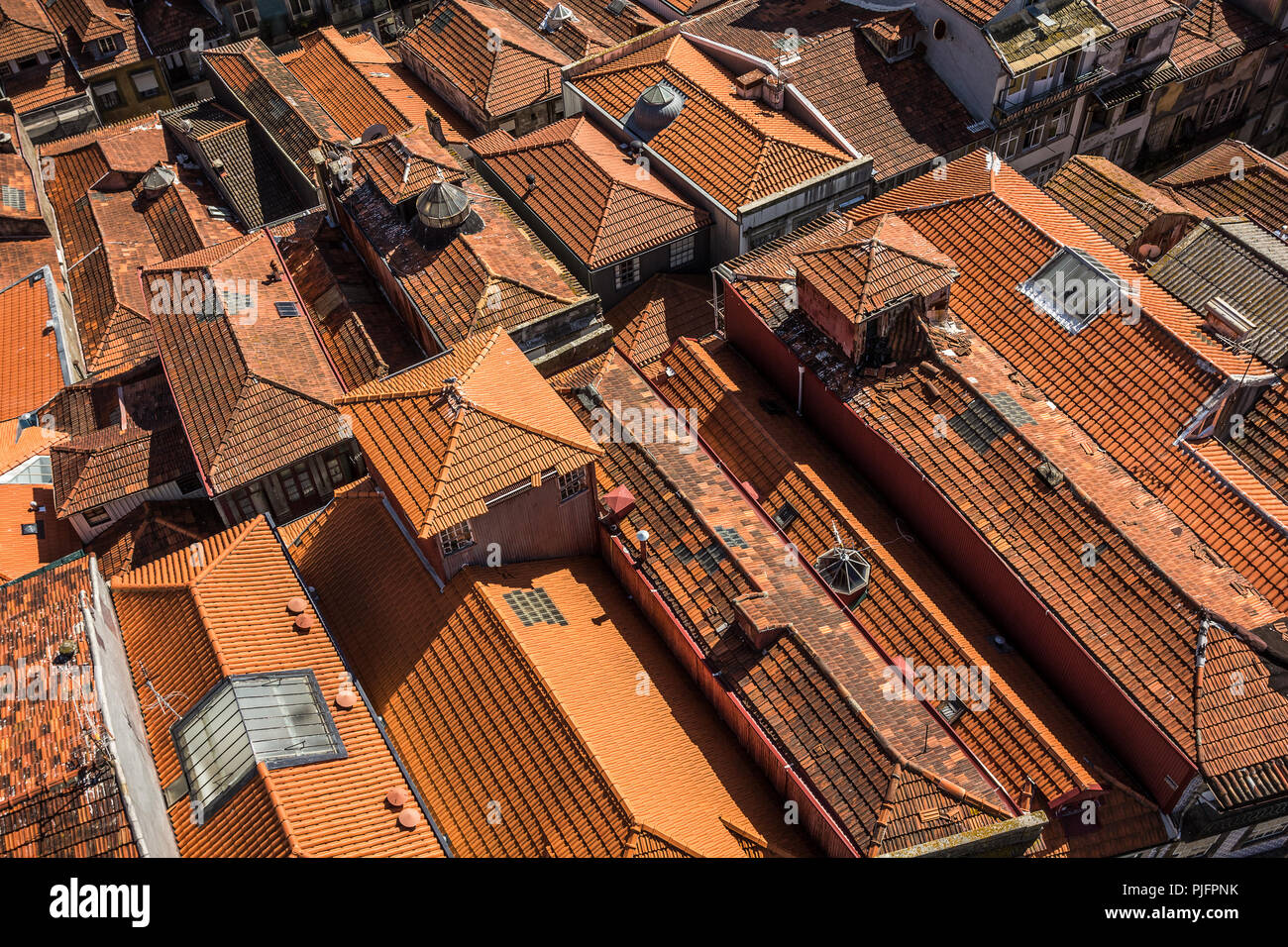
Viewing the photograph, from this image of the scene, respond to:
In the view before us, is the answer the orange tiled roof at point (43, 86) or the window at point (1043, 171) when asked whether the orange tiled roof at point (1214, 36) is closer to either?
the window at point (1043, 171)

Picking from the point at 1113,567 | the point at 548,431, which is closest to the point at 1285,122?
the point at 1113,567

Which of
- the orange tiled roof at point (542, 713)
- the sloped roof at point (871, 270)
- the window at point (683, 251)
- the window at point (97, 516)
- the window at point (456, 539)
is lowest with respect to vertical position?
the orange tiled roof at point (542, 713)

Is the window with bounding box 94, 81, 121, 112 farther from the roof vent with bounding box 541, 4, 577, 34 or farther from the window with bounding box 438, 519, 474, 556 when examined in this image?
the window with bounding box 438, 519, 474, 556

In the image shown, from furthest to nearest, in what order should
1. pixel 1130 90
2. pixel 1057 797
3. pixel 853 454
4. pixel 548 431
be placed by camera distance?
pixel 1130 90 < pixel 853 454 < pixel 548 431 < pixel 1057 797

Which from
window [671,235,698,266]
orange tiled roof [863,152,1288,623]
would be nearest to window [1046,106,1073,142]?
orange tiled roof [863,152,1288,623]

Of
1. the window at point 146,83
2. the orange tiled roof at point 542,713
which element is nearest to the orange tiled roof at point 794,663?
the orange tiled roof at point 542,713

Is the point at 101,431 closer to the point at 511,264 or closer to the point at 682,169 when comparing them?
the point at 511,264
